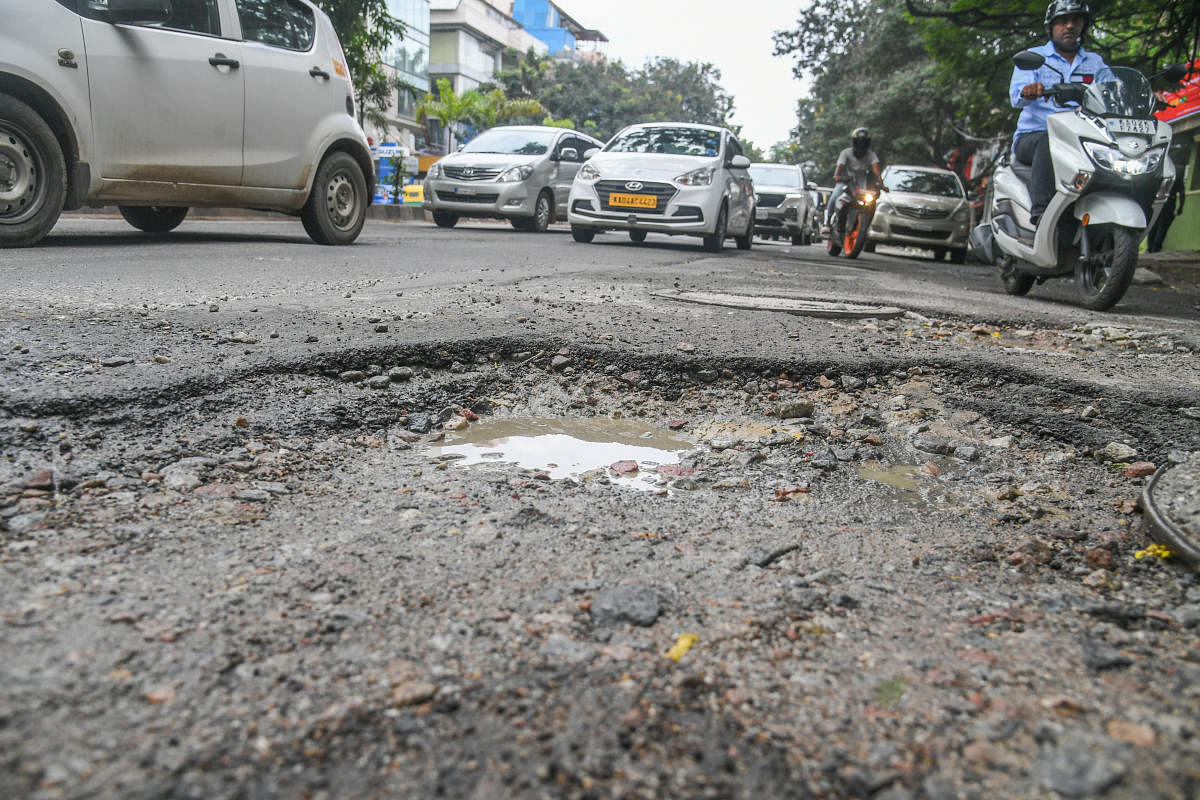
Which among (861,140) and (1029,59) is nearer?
(1029,59)

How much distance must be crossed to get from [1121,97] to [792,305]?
2.85 meters

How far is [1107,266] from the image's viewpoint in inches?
239

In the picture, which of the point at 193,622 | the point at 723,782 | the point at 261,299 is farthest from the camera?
the point at 261,299

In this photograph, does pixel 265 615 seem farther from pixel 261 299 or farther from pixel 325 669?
pixel 261 299

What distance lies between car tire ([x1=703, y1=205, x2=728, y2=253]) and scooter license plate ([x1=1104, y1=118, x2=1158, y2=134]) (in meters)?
5.19

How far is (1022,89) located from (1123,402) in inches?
151

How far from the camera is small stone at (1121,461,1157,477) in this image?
2.62 meters

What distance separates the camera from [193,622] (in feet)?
4.86

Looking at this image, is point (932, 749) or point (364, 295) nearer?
point (932, 749)

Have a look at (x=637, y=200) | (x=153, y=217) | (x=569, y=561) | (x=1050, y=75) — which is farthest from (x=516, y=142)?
(x=569, y=561)

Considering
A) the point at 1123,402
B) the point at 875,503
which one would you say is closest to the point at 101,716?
the point at 875,503

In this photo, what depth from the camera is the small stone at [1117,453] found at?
277 centimetres

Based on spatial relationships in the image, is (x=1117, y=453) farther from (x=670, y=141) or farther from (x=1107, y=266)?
(x=670, y=141)

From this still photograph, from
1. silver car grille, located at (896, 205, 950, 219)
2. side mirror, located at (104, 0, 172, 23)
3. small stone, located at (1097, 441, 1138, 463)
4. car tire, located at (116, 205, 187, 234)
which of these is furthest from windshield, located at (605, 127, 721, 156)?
small stone, located at (1097, 441, 1138, 463)
